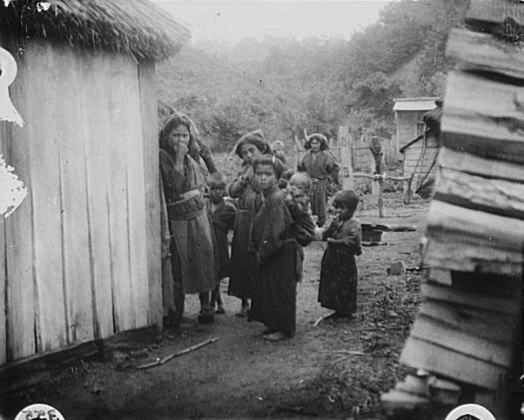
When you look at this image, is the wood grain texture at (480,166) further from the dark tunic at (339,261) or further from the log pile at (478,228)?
the dark tunic at (339,261)

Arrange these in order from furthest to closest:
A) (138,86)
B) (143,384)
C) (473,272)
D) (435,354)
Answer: (138,86) < (143,384) < (435,354) < (473,272)

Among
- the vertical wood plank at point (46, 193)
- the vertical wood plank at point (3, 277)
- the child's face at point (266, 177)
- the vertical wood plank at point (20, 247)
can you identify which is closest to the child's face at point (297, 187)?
the child's face at point (266, 177)

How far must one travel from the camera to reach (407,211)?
3.52 meters

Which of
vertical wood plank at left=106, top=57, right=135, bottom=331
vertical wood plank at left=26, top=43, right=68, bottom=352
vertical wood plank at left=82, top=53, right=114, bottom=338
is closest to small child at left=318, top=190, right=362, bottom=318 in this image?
vertical wood plank at left=106, top=57, right=135, bottom=331

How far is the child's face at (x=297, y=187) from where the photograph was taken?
13.0ft

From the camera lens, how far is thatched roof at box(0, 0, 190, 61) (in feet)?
9.56

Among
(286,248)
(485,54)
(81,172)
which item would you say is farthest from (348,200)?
(485,54)

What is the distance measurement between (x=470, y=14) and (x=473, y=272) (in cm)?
99

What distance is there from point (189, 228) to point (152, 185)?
1.64ft

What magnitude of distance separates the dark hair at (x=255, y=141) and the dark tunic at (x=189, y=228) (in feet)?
1.32

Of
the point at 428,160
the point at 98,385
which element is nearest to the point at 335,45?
the point at 428,160

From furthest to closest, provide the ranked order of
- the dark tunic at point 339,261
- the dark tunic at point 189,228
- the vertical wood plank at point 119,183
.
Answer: the dark tunic at point 189,228 → the dark tunic at point 339,261 → the vertical wood plank at point 119,183

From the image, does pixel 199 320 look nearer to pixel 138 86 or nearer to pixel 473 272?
pixel 138 86

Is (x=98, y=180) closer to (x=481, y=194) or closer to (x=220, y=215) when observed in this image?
Answer: (x=220, y=215)
